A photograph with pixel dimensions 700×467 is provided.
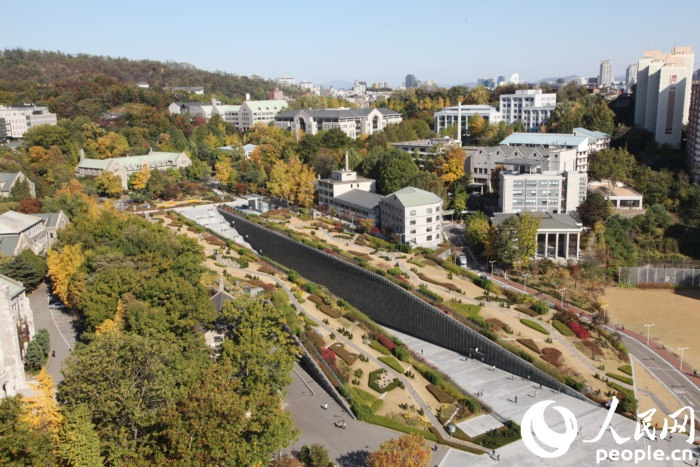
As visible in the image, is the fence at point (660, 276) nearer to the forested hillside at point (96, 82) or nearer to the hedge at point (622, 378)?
the hedge at point (622, 378)

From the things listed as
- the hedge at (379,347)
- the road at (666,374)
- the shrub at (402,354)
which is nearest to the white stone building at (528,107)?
the road at (666,374)

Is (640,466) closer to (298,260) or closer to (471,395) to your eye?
(471,395)

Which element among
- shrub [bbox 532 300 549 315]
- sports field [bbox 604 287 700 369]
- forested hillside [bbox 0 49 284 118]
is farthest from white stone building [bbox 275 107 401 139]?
shrub [bbox 532 300 549 315]

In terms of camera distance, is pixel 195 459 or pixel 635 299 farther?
pixel 635 299

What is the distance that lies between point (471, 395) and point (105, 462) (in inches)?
475

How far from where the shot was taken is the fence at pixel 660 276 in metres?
31.5

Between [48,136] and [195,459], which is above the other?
[48,136]

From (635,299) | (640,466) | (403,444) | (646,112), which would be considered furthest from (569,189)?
(403,444)

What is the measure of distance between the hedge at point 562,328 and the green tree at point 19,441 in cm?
1905

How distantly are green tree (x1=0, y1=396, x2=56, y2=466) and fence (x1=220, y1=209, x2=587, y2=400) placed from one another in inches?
629

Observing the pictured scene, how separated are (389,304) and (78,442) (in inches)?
680

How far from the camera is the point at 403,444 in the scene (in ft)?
48.5

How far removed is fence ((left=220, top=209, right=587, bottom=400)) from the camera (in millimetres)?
22922

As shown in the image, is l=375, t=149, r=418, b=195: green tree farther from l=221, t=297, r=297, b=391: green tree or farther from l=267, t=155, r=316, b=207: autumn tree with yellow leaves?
l=221, t=297, r=297, b=391: green tree
